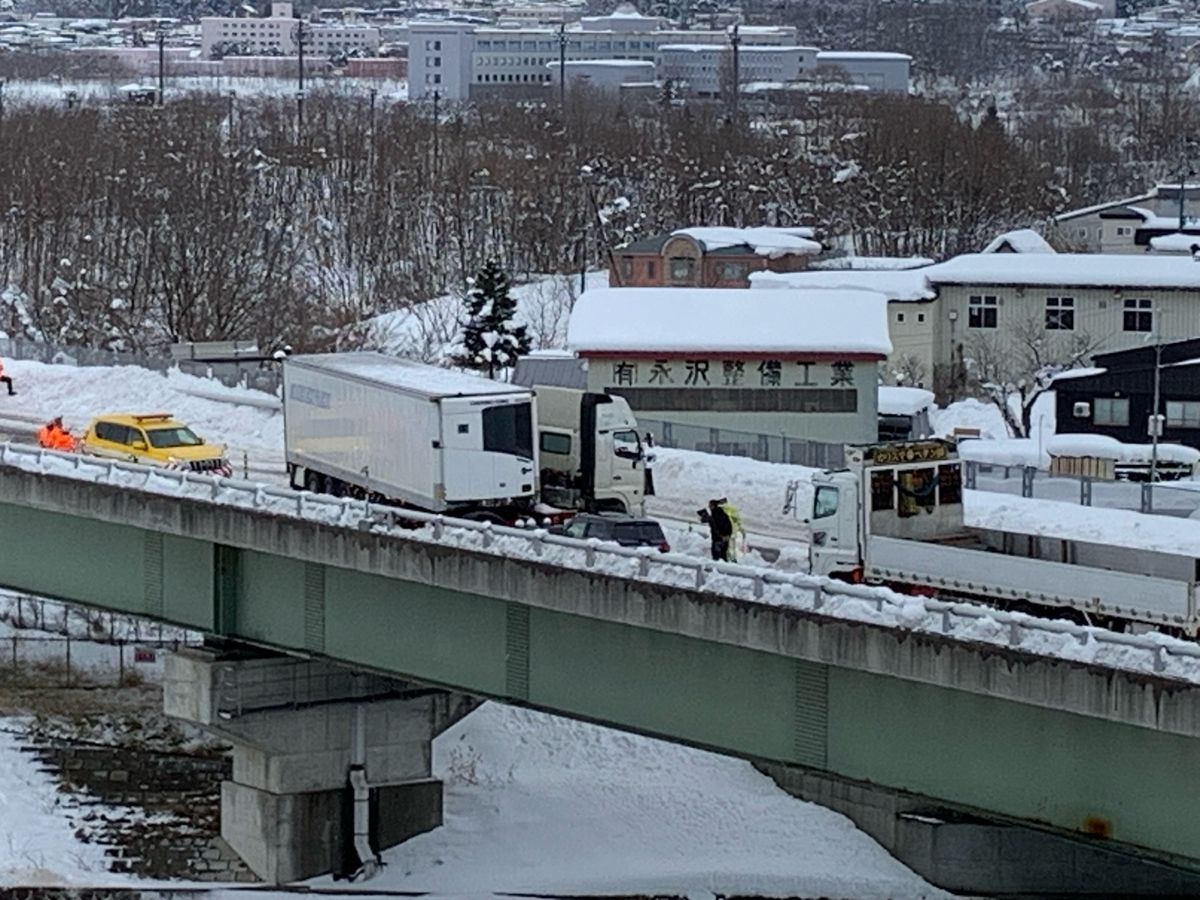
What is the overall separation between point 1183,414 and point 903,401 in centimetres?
447

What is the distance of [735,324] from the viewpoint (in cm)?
3403

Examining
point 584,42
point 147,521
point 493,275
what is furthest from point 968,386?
point 584,42

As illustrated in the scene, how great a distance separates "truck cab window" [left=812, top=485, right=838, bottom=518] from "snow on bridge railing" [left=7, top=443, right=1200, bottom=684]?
90.9 inches

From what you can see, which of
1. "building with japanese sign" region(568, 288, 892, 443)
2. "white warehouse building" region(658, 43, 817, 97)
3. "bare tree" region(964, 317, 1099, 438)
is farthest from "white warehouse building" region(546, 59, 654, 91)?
"building with japanese sign" region(568, 288, 892, 443)

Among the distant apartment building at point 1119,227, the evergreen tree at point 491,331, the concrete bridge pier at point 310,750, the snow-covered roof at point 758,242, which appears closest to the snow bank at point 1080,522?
the concrete bridge pier at point 310,750

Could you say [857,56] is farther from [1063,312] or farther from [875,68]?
[1063,312]

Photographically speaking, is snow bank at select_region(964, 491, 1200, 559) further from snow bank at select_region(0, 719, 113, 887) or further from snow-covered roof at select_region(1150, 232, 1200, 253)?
snow-covered roof at select_region(1150, 232, 1200, 253)

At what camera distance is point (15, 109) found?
78.7m

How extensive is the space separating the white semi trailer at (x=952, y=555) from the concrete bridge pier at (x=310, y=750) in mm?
3685

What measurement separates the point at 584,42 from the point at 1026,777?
127201mm

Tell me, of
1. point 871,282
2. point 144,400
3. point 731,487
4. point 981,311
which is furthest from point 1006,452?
point 871,282

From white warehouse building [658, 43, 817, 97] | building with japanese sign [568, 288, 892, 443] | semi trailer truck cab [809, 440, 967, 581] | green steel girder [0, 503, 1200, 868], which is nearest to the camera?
green steel girder [0, 503, 1200, 868]

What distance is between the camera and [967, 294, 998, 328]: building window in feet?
152

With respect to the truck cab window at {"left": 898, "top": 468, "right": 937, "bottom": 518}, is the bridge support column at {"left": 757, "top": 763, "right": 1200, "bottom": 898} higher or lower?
lower
